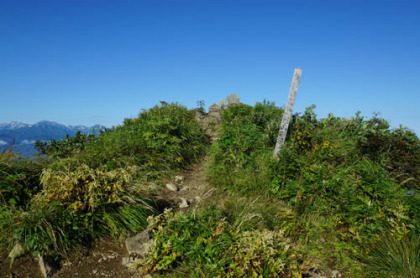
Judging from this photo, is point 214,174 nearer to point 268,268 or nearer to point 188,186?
point 188,186

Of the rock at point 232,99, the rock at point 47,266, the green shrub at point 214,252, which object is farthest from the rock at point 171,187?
the rock at point 232,99

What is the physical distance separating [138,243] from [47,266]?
1.27 meters

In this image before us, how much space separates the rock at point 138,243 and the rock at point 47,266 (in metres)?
1.04

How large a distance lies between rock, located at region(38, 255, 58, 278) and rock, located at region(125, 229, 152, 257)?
104 centimetres

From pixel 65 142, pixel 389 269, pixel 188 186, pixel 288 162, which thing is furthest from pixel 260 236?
pixel 65 142

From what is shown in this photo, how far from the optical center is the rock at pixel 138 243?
3898 millimetres

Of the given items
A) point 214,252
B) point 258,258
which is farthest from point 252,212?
point 214,252

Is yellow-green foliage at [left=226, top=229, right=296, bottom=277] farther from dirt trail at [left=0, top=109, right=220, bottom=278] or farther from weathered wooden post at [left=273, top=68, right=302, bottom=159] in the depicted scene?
weathered wooden post at [left=273, top=68, right=302, bottom=159]

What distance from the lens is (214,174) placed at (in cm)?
650

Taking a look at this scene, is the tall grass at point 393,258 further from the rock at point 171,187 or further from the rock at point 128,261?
the rock at point 171,187

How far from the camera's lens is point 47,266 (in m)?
3.35

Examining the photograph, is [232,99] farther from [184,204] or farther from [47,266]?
[47,266]

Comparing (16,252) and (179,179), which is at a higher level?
(179,179)

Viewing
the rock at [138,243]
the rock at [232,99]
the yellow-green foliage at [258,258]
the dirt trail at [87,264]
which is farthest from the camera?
the rock at [232,99]
